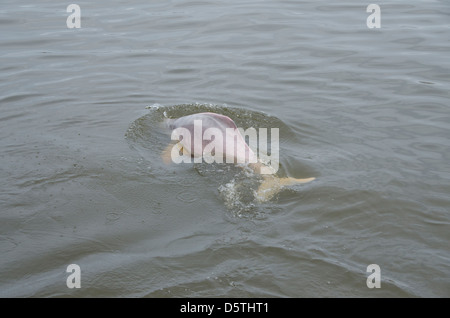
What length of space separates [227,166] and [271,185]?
27.2 inches

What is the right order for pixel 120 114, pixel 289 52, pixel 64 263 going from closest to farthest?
pixel 64 263 < pixel 120 114 < pixel 289 52

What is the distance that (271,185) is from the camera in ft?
18.9

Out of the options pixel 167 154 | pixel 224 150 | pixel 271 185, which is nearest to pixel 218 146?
pixel 224 150

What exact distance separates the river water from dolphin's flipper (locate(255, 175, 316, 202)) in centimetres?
14

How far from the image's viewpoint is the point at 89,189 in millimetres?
5828

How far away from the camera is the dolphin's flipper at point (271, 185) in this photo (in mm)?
5586

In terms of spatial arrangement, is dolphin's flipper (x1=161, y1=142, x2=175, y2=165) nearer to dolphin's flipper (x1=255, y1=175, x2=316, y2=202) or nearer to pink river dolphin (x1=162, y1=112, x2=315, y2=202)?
pink river dolphin (x1=162, y1=112, x2=315, y2=202)

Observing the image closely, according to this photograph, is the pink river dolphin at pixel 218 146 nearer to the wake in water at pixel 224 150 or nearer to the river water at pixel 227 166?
the wake in water at pixel 224 150

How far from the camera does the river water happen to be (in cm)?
448

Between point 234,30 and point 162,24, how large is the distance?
5.98ft

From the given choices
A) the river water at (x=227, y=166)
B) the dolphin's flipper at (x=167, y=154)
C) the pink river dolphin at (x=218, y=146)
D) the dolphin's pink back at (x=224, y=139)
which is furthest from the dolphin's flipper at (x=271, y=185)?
the dolphin's flipper at (x=167, y=154)

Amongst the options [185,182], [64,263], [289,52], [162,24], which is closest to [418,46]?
[289,52]

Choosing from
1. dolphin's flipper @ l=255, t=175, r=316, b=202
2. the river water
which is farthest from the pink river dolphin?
the river water
